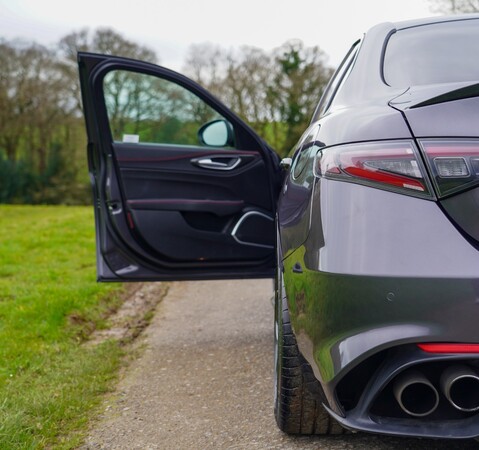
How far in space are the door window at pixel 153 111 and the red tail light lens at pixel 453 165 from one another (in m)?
2.12

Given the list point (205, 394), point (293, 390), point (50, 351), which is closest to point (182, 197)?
point (205, 394)

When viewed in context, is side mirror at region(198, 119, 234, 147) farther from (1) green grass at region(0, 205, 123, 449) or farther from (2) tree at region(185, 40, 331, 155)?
(2) tree at region(185, 40, 331, 155)

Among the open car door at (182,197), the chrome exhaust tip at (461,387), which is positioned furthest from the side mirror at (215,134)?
the chrome exhaust tip at (461,387)

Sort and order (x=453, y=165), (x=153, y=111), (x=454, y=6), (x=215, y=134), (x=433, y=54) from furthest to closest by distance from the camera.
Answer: (x=454, y=6) → (x=153, y=111) → (x=215, y=134) → (x=433, y=54) → (x=453, y=165)

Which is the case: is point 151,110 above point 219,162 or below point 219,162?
above

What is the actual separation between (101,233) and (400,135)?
2481 mm

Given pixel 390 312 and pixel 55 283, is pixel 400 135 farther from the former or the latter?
pixel 55 283

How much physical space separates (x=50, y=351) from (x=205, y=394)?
1272mm

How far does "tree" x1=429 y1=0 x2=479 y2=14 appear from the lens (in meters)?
21.7

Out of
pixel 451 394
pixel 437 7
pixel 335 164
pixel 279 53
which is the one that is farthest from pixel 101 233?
pixel 279 53

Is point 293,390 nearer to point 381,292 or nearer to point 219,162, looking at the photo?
point 381,292

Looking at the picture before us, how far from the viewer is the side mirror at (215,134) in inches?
147

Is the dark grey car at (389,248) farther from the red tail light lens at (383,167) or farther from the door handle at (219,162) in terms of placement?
the door handle at (219,162)

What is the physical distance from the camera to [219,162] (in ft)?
12.6
